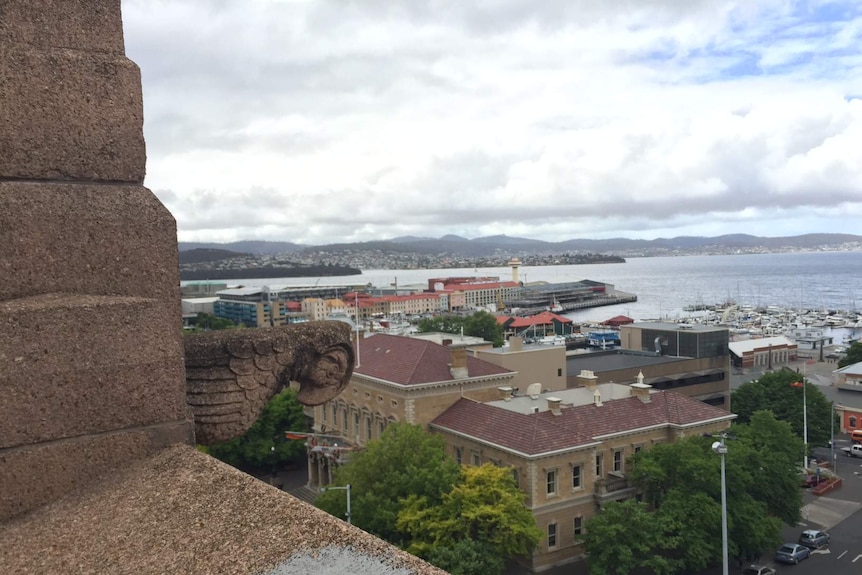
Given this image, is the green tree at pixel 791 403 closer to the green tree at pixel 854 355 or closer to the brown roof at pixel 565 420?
the brown roof at pixel 565 420

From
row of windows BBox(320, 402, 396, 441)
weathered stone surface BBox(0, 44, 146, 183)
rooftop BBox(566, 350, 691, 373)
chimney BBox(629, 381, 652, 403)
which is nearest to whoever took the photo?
weathered stone surface BBox(0, 44, 146, 183)

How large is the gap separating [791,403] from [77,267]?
180 ft

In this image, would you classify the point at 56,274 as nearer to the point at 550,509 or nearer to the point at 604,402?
the point at 550,509

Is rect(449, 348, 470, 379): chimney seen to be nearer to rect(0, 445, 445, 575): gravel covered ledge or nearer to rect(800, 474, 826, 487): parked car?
rect(800, 474, 826, 487): parked car

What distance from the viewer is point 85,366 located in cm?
350

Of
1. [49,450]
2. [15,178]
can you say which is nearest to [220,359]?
[49,450]

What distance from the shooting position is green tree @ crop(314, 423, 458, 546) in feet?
96.2

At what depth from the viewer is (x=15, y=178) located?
3719 millimetres

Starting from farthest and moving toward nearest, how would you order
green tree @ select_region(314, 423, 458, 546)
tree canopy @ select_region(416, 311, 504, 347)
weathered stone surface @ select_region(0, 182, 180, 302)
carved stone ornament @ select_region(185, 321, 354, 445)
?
tree canopy @ select_region(416, 311, 504, 347) < green tree @ select_region(314, 423, 458, 546) < carved stone ornament @ select_region(185, 321, 354, 445) < weathered stone surface @ select_region(0, 182, 180, 302)

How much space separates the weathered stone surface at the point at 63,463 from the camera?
3.39 m

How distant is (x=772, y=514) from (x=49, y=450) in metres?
36.5

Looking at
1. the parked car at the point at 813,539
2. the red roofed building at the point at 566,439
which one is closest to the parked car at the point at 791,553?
the parked car at the point at 813,539

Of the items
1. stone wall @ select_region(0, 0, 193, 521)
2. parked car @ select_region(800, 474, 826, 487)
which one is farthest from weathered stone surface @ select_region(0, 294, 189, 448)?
parked car @ select_region(800, 474, 826, 487)

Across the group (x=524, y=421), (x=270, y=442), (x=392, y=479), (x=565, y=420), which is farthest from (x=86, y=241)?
(x=270, y=442)
